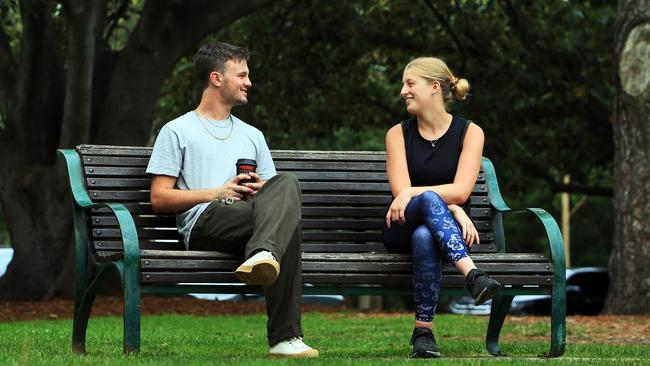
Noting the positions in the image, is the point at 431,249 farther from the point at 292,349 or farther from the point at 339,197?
the point at 339,197

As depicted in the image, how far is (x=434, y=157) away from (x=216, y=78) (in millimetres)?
1218

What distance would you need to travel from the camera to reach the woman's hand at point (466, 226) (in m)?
6.49

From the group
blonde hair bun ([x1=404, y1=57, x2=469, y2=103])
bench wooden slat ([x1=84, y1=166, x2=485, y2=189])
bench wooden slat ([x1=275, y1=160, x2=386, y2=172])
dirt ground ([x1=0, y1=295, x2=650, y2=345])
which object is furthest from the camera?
dirt ground ([x1=0, y1=295, x2=650, y2=345])

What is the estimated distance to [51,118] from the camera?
15.6m

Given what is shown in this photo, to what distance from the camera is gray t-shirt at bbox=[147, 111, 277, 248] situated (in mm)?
6504

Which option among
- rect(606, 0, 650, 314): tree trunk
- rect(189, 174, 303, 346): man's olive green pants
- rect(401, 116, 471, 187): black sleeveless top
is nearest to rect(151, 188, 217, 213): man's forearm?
rect(189, 174, 303, 346): man's olive green pants

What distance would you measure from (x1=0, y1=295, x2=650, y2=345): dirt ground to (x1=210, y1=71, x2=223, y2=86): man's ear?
12.7 feet

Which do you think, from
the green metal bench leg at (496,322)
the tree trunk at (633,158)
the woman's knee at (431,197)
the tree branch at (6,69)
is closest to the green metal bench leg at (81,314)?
the woman's knee at (431,197)

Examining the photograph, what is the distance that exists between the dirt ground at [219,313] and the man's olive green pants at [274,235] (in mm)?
3782

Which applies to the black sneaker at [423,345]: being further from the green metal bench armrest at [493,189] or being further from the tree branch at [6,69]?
the tree branch at [6,69]

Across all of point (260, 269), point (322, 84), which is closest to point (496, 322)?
point (260, 269)

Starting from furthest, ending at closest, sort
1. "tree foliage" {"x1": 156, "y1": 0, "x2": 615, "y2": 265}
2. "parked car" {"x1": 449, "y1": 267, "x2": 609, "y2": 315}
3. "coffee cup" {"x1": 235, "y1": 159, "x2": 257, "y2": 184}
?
1. "parked car" {"x1": 449, "y1": 267, "x2": 609, "y2": 315}
2. "tree foliage" {"x1": 156, "y1": 0, "x2": 615, "y2": 265}
3. "coffee cup" {"x1": 235, "y1": 159, "x2": 257, "y2": 184}

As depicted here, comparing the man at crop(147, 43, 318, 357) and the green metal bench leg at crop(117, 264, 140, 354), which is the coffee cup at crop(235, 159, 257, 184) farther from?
the green metal bench leg at crop(117, 264, 140, 354)

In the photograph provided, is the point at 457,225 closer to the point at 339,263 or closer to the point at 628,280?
the point at 339,263
